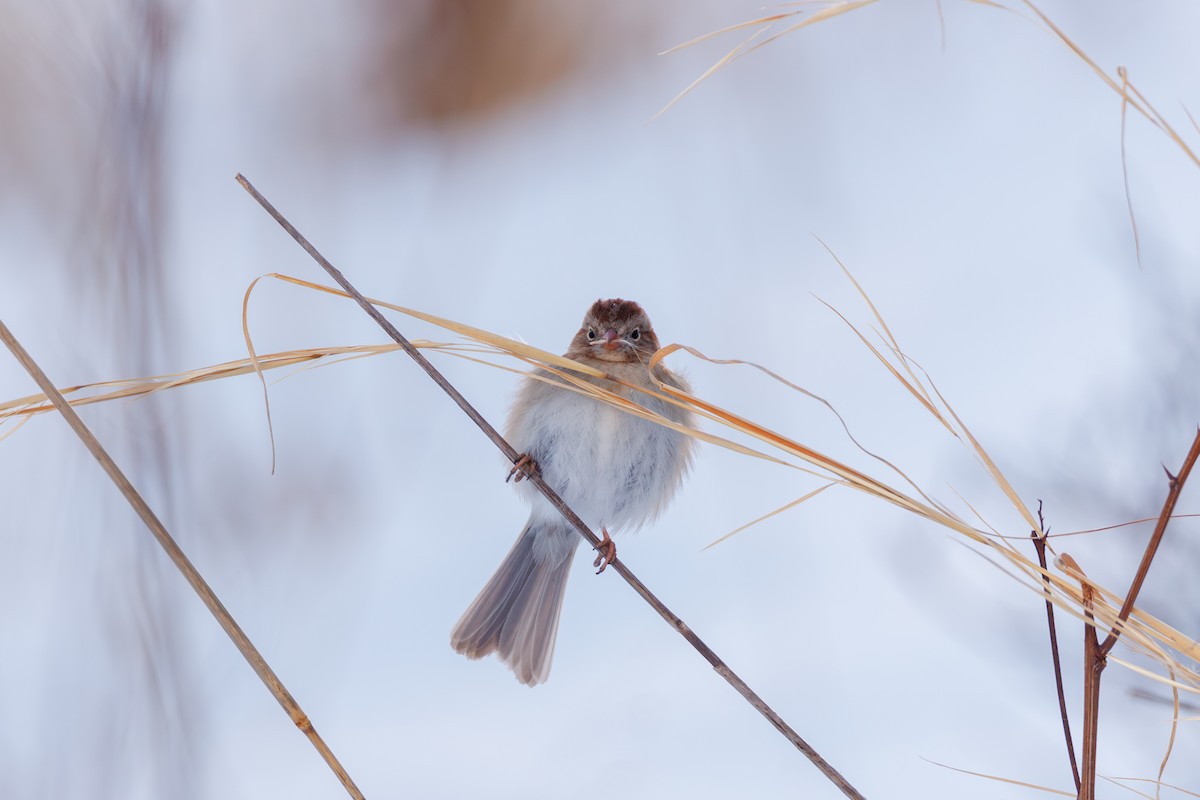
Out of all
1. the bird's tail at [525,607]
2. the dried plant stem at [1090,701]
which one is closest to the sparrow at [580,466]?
the bird's tail at [525,607]

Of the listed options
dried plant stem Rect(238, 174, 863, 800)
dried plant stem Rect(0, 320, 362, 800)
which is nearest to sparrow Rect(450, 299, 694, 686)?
dried plant stem Rect(238, 174, 863, 800)

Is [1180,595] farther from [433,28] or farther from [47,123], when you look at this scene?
[47,123]

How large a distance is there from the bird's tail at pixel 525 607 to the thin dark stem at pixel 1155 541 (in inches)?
62.6

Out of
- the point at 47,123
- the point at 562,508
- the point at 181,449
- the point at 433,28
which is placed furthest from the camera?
the point at 433,28

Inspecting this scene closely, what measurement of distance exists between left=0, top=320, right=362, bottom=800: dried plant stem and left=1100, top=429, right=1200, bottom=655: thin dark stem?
709mm

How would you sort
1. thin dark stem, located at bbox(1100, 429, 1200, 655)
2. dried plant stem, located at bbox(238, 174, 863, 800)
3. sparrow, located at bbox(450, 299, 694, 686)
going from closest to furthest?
thin dark stem, located at bbox(1100, 429, 1200, 655), dried plant stem, located at bbox(238, 174, 863, 800), sparrow, located at bbox(450, 299, 694, 686)

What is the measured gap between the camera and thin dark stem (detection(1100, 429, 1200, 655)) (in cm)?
81

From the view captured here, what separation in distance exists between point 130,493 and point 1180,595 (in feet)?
6.75

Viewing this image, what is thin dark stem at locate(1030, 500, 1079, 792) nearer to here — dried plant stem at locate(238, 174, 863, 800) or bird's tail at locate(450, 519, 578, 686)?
dried plant stem at locate(238, 174, 863, 800)

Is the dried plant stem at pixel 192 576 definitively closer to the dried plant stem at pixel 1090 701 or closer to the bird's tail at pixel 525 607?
the dried plant stem at pixel 1090 701

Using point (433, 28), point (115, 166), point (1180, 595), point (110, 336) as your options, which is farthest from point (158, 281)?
point (1180, 595)

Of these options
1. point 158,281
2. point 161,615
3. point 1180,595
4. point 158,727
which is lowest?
point 158,727

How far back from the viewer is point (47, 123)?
80.4 inches

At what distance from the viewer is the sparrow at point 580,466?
235 centimetres
